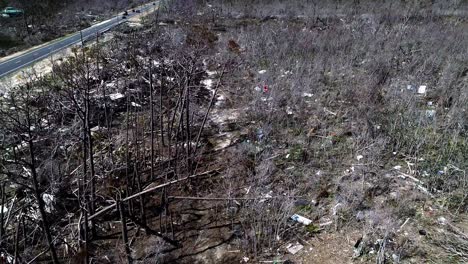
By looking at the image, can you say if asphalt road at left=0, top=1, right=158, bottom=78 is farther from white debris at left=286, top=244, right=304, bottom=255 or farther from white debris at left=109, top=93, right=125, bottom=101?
white debris at left=286, top=244, right=304, bottom=255

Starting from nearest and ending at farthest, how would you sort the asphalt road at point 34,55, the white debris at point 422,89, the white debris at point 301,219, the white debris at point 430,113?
the white debris at point 301,219
the white debris at point 430,113
the white debris at point 422,89
the asphalt road at point 34,55

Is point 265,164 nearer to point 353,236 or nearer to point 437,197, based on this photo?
point 353,236

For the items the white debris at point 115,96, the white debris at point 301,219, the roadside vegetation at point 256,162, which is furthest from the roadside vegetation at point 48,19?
the white debris at point 301,219

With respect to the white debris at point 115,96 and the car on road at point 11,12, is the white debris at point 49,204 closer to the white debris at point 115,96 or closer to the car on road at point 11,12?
the white debris at point 115,96

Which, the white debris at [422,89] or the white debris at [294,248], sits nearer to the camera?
the white debris at [294,248]

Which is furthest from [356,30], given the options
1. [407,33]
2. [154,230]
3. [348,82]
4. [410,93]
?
[154,230]

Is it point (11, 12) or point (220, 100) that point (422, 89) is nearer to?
point (220, 100)
